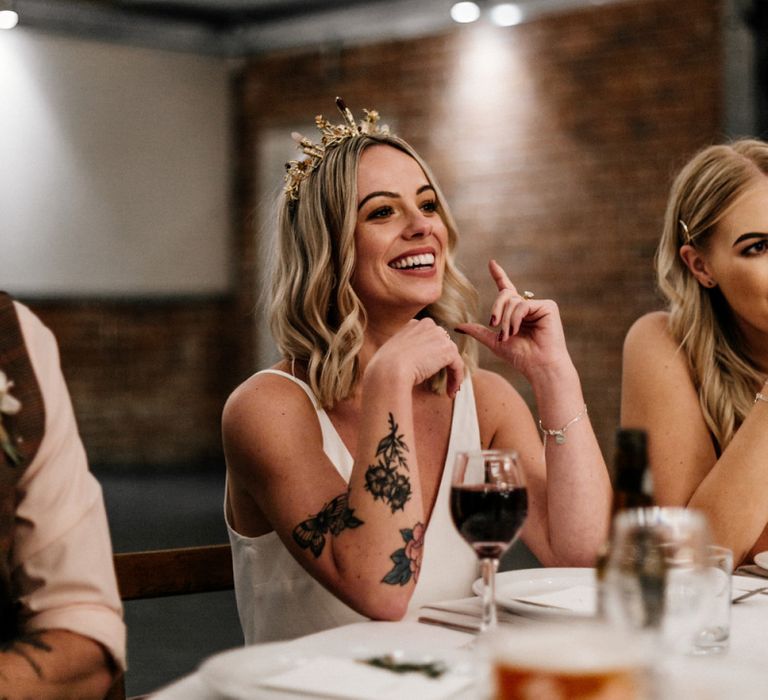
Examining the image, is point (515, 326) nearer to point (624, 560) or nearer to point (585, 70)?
point (624, 560)

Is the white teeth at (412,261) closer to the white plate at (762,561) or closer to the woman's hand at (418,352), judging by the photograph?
the woman's hand at (418,352)

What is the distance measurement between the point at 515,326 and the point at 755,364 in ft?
2.11

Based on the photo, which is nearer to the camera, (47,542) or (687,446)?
(47,542)

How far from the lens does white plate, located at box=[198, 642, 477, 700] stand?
3.26ft

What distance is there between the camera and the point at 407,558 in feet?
5.39

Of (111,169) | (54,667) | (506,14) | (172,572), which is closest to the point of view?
(54,667)

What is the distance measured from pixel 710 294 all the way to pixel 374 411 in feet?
3.17

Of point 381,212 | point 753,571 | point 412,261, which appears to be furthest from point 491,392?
point 753,571

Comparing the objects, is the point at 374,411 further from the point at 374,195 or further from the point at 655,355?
the point at 655,355

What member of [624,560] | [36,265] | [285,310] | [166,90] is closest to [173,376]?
[36,265]

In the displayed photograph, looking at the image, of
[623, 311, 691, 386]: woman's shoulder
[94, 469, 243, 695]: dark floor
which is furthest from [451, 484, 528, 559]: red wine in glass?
[94, 469, 243, 695]: dark floor

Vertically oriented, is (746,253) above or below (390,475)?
above

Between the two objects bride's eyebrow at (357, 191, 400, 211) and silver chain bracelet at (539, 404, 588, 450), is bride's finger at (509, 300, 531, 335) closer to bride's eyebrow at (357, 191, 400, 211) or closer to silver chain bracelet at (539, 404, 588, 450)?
silver chain bracelet at (539, 404, 588, 450)

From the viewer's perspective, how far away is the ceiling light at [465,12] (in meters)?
7.61
